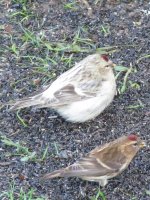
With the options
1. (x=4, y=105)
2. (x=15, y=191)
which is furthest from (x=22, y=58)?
(x=15, y=191)

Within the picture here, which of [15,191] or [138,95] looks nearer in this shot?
[15,191]

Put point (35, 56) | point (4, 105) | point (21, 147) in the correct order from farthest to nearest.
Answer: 1. point (35, 56)
2. point (4, 105)
3. point (21, 147)

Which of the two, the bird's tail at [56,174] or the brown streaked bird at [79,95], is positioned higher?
the bird's tail at [56,174]

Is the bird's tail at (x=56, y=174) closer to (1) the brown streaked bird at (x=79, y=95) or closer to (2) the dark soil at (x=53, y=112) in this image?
(2) the dark soil at (x=53, y=112)

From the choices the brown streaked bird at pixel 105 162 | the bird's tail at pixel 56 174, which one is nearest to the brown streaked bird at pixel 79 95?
the brown streaked bird at pixel 105 162

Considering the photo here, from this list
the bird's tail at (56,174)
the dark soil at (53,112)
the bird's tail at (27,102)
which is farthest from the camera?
the bird's tail at (27,102)

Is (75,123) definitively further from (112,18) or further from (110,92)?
(112,18)

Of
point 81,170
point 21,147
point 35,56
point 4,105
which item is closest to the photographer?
point 81,170
